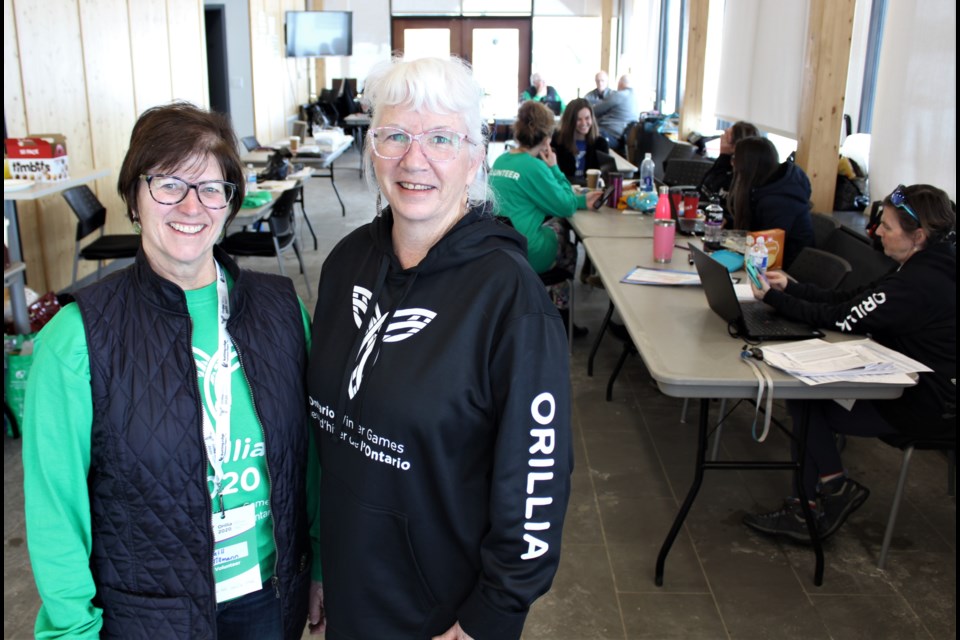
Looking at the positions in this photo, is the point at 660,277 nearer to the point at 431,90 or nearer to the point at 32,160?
the point at 431,90

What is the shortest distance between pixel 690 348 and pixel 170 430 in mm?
1659

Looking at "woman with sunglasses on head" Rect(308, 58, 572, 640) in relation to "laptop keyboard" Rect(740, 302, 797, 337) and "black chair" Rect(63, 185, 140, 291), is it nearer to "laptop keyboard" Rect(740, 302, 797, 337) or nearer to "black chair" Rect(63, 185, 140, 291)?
"laptop keyboard" Rect(740, 302, 797, 337)

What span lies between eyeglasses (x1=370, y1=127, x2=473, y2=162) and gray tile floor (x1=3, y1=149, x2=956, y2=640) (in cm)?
151

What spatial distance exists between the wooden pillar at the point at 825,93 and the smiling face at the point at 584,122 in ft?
6.01

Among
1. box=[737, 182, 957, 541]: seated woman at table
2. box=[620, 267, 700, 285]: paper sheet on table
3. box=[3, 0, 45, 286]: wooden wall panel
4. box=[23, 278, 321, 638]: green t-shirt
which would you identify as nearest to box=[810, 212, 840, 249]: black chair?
box=[620, 267, 700, 285]: paper sheet on table

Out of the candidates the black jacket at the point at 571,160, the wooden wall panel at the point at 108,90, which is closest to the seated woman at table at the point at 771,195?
the black jacket at the point at 571,160

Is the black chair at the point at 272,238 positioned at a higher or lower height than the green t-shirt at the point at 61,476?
lower

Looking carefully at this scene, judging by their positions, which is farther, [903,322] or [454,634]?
[903,322]

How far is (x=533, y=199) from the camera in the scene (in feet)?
14.6

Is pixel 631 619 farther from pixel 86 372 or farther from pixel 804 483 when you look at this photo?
pixel 86 372

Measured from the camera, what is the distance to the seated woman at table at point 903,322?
2.54 metres

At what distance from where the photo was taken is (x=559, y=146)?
21.1 feet

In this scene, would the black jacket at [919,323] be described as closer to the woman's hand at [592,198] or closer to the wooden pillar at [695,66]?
the woman's hand at [592,198]

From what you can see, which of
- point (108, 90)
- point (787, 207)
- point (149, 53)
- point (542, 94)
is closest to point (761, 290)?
point (787, 207)
